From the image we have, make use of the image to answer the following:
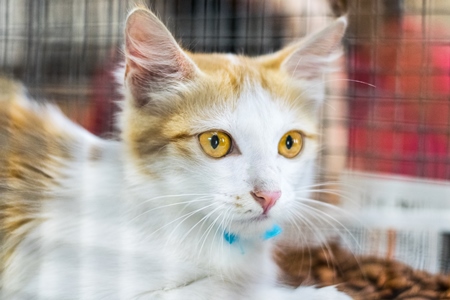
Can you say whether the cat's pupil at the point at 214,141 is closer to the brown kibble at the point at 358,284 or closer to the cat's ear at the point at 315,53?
the cat's ear at the point at 315,53

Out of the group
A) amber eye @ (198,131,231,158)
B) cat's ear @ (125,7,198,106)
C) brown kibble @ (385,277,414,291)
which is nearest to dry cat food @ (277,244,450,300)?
brown kibble @ (385,277,414,291)

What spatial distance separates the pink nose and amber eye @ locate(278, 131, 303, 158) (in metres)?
0.09

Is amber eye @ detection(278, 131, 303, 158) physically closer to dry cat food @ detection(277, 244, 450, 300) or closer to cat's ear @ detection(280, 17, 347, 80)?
cat's ear @ detection(280, 17, 347, 80)

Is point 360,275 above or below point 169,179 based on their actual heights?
below

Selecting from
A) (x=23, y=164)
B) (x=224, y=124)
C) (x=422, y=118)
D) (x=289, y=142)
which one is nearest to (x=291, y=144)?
(x=289, y=142)

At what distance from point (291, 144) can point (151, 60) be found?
27cm

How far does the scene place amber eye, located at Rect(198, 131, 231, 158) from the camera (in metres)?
0.80

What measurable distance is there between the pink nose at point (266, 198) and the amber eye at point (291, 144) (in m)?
0.09

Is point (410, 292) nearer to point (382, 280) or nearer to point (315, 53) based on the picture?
point (382, 280)

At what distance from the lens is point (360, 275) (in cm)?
94

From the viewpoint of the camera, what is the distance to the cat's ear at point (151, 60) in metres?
0.78

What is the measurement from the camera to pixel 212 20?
3.01 feet

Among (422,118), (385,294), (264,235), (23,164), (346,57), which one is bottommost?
(385,294)

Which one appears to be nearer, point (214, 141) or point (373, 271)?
point (214, 141)
